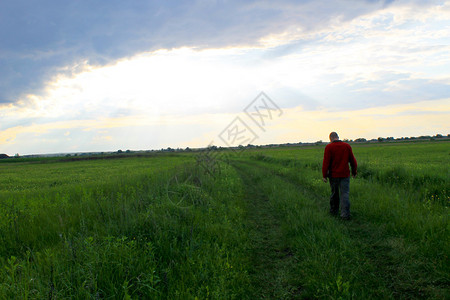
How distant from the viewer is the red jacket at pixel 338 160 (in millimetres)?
6586

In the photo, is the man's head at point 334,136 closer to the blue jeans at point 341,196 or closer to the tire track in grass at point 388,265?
the blue jeans at point 341,196

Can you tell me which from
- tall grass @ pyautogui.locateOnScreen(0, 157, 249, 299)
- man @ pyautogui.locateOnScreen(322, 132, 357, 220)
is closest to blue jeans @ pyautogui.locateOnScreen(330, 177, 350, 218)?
man @ pyautogui.locateOnScreen(322, 132, 357, 220)

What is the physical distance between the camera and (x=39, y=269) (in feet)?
10.9

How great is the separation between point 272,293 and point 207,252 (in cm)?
136

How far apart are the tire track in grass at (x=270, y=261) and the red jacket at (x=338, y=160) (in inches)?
83.8

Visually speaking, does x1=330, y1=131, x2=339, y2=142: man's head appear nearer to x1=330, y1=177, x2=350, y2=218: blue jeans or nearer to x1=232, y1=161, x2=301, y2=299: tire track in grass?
x1=330, y1=177, x2=350, y2=218: blue jeans

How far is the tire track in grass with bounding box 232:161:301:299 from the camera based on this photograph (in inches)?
132

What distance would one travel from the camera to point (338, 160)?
6.69 meters

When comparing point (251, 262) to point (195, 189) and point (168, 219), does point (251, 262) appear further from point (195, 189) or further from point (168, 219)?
point (195, 189)

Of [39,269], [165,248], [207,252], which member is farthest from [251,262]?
[39,269]

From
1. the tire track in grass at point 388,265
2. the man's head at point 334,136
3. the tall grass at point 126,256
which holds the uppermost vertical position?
the man's head at point 334,136

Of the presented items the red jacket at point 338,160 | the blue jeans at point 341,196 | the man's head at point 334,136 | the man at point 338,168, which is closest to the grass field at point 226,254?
the blue jeans at point 341,196

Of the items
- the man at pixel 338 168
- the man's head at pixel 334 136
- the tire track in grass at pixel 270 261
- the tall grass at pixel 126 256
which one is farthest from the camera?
the man's head at pixel 334 136

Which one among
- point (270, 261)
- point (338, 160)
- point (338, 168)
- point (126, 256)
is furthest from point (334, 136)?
point (126, 256)
